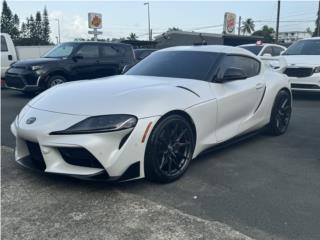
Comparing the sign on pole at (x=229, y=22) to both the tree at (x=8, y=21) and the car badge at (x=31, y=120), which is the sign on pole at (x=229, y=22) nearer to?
the car badge at (x=31, y=120)

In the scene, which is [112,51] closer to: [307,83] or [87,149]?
[307,83]

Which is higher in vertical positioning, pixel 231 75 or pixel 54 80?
pixel 231 75

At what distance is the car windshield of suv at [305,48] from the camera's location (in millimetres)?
10396

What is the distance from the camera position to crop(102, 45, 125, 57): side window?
1151cm

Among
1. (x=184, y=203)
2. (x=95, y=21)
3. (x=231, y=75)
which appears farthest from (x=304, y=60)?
(x=95, y=21)

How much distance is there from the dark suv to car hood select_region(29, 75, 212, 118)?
20.4 feet

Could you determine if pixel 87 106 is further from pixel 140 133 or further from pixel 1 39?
pixel 1 39

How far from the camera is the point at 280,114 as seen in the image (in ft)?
19.5

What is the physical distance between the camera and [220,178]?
410 cm

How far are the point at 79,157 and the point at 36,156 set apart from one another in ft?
1.60

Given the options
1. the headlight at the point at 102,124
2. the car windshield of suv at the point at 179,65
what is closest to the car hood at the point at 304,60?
the car windshield of suv at the point at 179,65

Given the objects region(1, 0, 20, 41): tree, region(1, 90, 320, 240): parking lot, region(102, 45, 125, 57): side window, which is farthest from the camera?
region(1, 0, 20, 41): tree

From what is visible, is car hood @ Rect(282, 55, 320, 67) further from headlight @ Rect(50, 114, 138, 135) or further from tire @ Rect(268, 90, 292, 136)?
headlight @ Rect(50, 114, 138, 135)

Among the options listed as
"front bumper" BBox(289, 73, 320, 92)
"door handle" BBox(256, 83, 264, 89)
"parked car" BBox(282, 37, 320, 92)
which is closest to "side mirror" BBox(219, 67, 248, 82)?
"door handle" BBox(256, 83, 264, 89)
